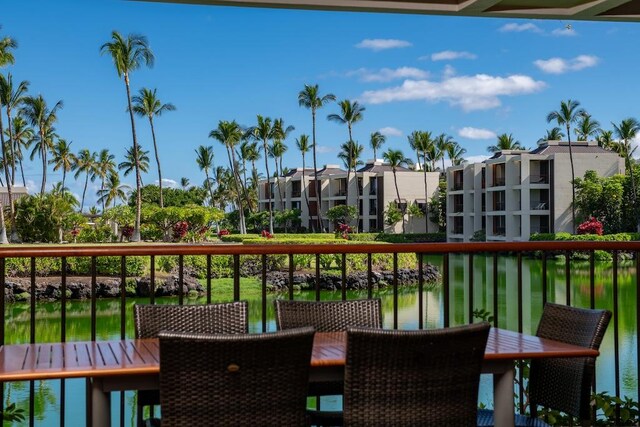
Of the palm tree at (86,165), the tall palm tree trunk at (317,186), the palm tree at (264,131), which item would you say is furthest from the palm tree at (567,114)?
the palm tree at (86,165)

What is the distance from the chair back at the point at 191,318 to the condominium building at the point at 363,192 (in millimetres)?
57817

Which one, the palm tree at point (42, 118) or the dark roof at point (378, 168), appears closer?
the palm tree at point (42, 118)

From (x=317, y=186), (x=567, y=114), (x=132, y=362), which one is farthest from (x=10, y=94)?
(x=132, y=362)

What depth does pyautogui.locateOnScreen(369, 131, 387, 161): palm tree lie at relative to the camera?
7144 cm

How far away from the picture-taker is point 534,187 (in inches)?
1861

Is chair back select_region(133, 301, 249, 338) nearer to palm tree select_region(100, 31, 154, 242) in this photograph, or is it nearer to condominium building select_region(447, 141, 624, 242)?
palm tree select_region(100, 31, 154, 242)

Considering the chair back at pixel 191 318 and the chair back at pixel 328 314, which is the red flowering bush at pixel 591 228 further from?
the chair back at pixel 191 318

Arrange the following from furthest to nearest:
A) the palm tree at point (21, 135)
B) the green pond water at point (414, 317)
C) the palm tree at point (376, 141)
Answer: the palm tree at point (376, 141)
the palm tree at point (21, 135)
the green pond water at point (414, 317)

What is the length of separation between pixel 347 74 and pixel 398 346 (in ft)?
327

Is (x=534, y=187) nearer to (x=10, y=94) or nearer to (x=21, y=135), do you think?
(x=10, y=94)

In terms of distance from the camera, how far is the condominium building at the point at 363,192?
205ft

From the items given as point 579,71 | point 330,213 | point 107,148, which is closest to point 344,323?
point 330,213

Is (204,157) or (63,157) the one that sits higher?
A: (204,157)

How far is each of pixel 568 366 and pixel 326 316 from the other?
1005mm
